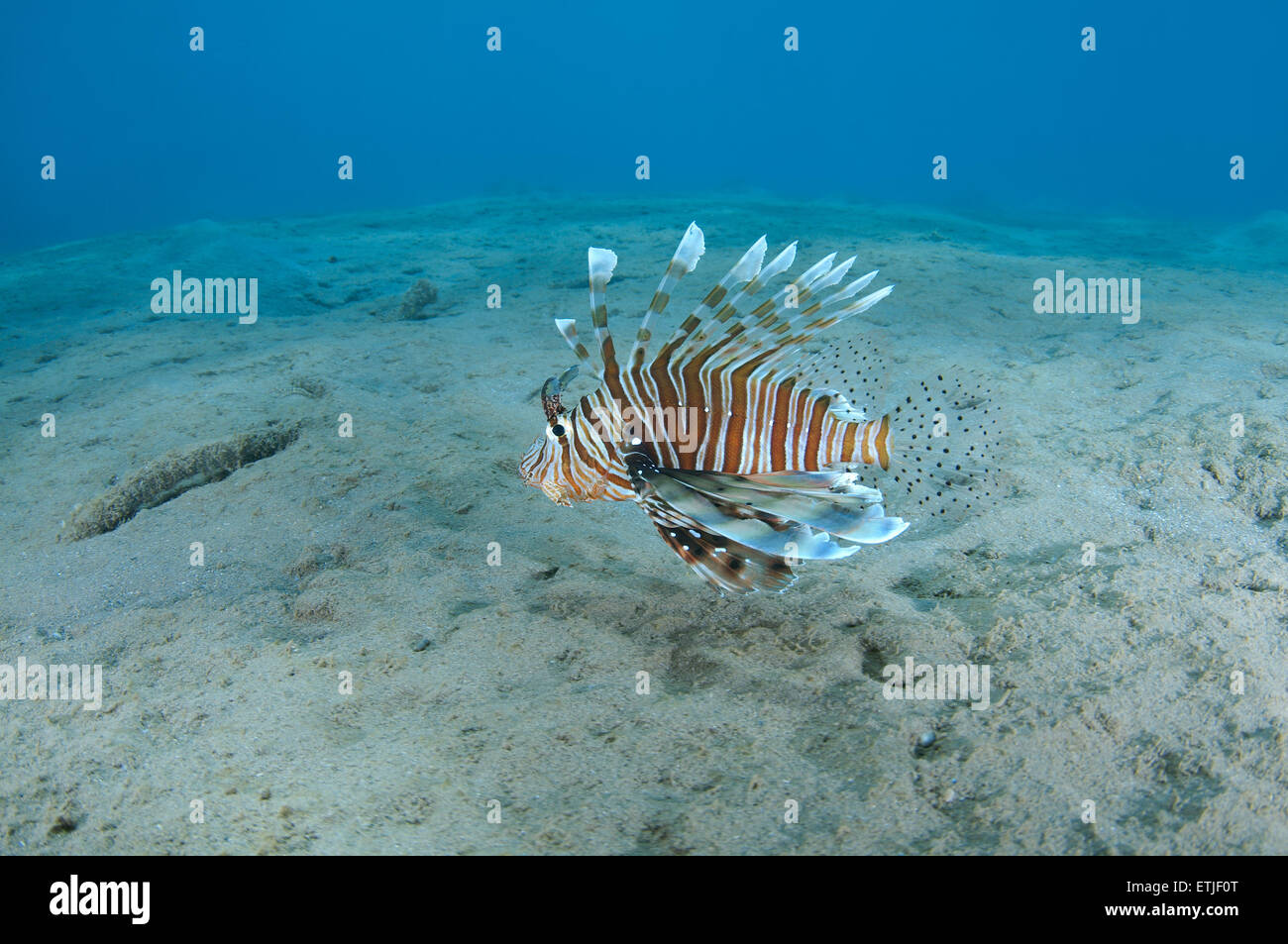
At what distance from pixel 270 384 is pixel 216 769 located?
16.1ft

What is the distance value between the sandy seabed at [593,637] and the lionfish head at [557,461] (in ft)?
1.88

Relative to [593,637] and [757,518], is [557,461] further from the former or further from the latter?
[757,518]

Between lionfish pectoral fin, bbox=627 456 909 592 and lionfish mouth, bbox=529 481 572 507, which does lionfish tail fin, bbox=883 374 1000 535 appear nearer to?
lionfish pectoral fin, bbox=627 456 909 592

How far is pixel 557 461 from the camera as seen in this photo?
360cm

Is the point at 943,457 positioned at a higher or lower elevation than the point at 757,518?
higher

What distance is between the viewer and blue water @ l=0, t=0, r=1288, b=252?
53594 millimetres

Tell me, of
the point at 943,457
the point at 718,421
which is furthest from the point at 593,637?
the point at 943,457

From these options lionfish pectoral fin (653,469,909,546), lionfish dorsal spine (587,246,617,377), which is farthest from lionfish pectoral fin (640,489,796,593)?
lionfish dorsal spine (587,246,617,377)

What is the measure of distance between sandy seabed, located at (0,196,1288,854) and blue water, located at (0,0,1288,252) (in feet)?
102

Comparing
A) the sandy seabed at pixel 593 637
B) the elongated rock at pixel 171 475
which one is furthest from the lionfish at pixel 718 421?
the elongated rock at pixel 171 475

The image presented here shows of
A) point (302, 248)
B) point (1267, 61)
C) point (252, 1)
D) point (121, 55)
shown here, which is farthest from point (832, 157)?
point (252, 1)

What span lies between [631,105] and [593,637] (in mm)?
132489

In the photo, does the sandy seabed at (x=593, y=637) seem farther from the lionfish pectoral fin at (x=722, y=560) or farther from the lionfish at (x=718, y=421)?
the lionfish at (x=718, y=421)
